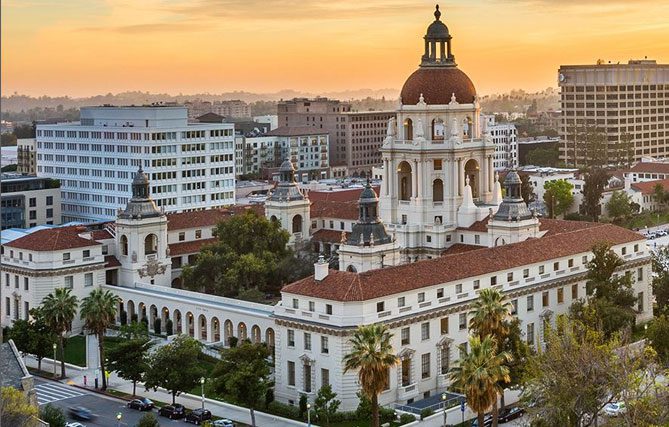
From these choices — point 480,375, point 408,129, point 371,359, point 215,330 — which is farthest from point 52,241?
point 480,375

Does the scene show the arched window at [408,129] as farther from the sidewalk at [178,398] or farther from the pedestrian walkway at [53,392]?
the pedestrian walkway at [53,392]

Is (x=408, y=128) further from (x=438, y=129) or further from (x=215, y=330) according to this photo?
(x=215, y=330)

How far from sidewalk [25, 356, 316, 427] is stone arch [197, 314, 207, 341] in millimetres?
9920

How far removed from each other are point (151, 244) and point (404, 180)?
24366 mm

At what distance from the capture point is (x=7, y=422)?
48.6 meters

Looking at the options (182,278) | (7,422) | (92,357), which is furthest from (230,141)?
(7,422)

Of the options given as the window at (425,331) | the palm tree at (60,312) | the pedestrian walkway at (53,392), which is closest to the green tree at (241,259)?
the palm tree at (60,312)

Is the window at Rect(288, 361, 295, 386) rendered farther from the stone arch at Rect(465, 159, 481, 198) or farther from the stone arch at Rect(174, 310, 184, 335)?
the stone arch at Rect(465, 159, 481, 198)

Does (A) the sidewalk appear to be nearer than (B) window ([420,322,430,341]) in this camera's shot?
Yes

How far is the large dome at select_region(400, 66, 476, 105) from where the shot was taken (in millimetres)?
98188

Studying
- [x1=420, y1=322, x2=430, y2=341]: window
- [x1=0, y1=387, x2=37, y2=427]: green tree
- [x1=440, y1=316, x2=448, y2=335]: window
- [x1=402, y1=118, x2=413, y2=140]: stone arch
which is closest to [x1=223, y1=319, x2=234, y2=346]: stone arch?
[x1=420, y1=322, x2=430, y2=341]: window

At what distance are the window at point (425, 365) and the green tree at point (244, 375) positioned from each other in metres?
11.4

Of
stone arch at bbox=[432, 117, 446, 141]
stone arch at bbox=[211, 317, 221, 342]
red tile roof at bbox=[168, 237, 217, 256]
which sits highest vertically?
stone arch at bbox=[432, 117, 446, 141]

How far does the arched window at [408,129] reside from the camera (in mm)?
99000
